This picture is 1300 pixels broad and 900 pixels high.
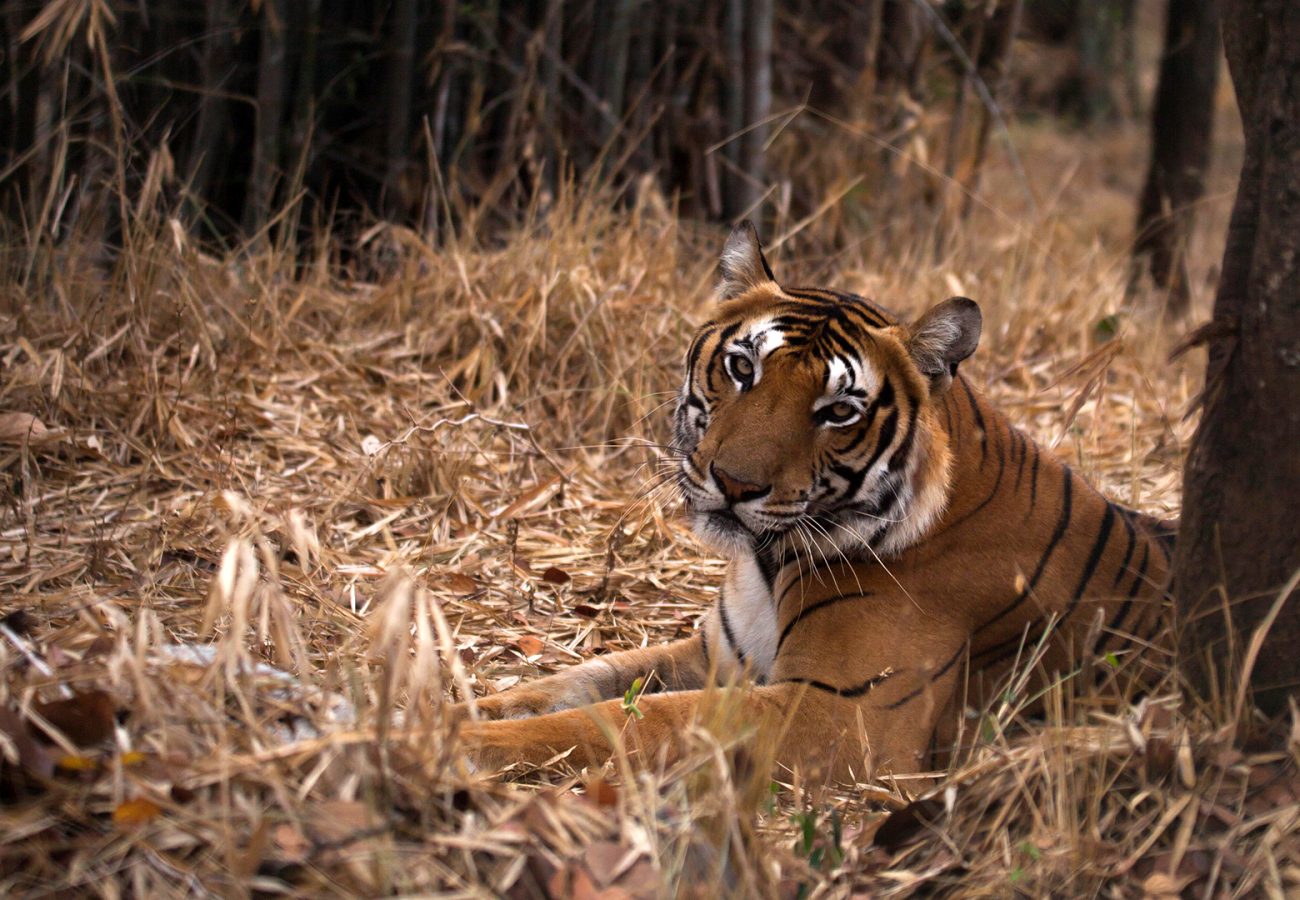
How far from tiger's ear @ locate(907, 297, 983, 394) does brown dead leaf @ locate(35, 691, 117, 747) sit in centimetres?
180

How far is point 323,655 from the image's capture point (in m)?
3.10

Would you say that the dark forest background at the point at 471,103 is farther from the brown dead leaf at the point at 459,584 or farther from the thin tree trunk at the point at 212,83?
the brown dead leaf at the point at 459,584

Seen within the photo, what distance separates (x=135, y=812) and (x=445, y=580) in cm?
181

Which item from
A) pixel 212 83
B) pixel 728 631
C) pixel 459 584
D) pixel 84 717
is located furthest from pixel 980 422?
pixel 212 83

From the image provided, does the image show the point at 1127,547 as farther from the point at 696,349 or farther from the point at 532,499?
the point at 532,499

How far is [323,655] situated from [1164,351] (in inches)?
166

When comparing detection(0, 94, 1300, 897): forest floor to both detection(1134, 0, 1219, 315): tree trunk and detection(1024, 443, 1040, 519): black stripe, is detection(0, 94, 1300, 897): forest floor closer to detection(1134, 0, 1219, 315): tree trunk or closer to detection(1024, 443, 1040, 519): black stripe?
detection(1024, 443, 1040, 519): black stripe

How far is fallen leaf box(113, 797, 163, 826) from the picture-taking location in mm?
1896

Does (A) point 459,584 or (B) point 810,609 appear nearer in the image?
(B) point 810,609

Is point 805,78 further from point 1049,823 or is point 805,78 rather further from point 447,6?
point 1049,823

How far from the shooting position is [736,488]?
2875 mm

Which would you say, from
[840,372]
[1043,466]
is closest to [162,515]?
[840,372]

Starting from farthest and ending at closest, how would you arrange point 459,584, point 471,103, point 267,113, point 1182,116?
point 1182,116 → point 471,103 → point 267,113 → point 459,584

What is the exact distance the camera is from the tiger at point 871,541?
2.81 m
